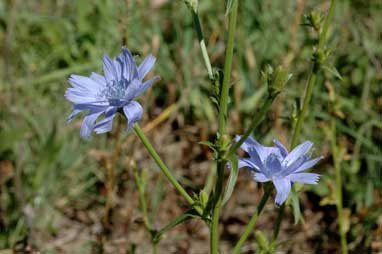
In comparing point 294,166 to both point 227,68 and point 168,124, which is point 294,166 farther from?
point 168,124

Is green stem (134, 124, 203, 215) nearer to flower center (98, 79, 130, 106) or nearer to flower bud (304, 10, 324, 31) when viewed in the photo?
flower center (98, 79, 130, 106)

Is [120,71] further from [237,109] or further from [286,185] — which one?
[237,109]

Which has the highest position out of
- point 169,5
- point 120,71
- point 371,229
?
point 169,5

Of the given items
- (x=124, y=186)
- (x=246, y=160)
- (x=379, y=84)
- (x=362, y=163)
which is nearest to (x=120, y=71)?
(x=246, y=160)

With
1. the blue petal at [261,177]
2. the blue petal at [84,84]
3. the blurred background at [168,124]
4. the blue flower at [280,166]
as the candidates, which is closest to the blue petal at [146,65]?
the blue petal at [84,84]

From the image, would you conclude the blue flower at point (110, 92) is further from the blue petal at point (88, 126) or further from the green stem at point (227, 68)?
the green stem at point (227, 68)

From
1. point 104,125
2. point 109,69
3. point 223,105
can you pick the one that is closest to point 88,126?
point 104,125

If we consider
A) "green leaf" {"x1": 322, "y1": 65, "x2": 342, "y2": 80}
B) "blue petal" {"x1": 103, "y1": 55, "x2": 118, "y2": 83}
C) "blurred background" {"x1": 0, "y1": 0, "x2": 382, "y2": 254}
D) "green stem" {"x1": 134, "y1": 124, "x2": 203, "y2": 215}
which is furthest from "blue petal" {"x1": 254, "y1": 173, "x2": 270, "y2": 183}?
"blurred background" {"x1": 0, "y1": 0, "x2": 382, "y2": 254}
